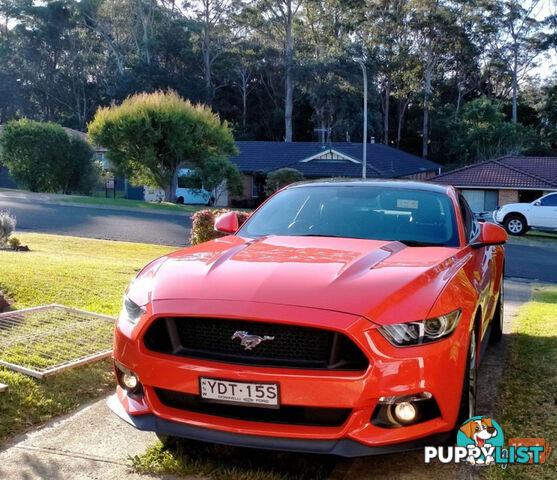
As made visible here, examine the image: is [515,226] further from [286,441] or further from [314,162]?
[286,441]

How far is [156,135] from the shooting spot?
109 ft

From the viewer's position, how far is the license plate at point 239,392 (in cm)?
295

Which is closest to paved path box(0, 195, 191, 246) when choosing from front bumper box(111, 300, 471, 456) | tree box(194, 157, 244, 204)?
tree box(194, 157, 244, 204)

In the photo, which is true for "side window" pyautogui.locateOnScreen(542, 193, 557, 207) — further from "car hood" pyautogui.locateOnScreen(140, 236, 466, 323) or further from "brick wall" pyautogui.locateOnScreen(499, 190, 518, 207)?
"car hood" pyautogui.locateOnScreen(140, 236, 466, 323)

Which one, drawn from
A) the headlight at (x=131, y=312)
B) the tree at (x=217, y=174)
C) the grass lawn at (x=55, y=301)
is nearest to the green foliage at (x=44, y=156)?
the tree at (x=217, y=174)

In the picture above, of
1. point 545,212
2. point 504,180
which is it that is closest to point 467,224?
point 545,212

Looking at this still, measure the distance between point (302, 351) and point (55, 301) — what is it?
4.70 m

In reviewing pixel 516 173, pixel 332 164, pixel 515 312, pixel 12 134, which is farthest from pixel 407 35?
pixel 515 312

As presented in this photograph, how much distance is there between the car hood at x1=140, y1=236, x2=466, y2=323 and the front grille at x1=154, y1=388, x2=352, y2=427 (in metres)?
0.48

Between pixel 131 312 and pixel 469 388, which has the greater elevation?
pixel 131 312

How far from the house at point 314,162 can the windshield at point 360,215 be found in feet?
123

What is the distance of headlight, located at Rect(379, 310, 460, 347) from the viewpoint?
2971 millimetres

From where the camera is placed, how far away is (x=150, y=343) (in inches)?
128

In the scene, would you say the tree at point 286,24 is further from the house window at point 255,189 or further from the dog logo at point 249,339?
the dog logo at point 249,339
